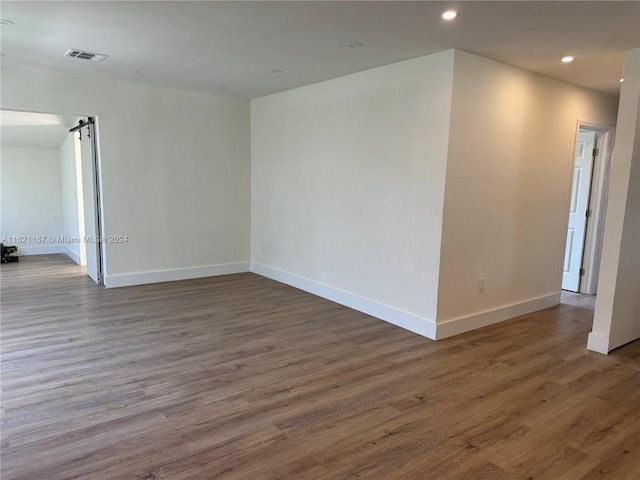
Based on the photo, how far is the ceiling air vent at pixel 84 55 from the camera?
3770 mm

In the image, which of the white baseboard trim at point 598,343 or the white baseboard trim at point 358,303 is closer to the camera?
the white baseboard trim at point 598,343

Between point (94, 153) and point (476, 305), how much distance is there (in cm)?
486

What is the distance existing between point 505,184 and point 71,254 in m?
7.25

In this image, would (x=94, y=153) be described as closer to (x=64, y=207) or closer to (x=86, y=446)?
(x=64, y=207)

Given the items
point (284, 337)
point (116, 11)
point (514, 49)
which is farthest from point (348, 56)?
point (284, 337)

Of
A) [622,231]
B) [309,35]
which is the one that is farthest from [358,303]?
[309,35]

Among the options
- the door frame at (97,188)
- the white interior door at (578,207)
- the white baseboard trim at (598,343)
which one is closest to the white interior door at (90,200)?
the door frame at (97,188)

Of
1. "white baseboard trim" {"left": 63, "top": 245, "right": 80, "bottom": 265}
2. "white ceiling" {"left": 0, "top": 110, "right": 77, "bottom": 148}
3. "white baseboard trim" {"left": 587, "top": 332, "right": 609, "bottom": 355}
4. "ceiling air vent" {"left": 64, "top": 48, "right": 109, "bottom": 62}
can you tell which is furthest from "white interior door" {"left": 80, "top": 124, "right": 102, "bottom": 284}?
"white baseboard trim" {"left": 587, "top": 332, "right": 609, "bottom": 355}

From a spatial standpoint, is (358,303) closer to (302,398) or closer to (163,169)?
(302,398)

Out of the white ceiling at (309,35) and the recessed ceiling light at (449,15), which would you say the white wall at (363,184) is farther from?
the recessed ceiling light at (449,15)

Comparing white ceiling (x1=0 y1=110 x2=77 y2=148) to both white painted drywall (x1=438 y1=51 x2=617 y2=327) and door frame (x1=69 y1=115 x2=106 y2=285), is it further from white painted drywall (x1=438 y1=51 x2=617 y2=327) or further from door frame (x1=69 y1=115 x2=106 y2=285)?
white painted drywall (x1=438 y1=51 x2=617 y2=327)

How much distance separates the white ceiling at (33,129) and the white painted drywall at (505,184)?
5298mm

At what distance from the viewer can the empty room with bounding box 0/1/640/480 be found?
2348 mm

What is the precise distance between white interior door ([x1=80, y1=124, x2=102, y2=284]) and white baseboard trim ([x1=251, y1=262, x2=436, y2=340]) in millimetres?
2228
